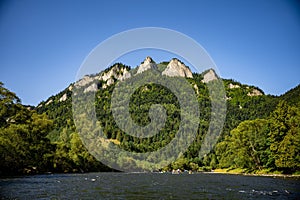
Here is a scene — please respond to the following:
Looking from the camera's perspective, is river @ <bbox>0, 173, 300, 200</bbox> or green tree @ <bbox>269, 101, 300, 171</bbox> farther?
green tree @ <bbox>269, 101, 300, 171</bbox>

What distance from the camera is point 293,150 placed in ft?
185

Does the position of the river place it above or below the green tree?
below

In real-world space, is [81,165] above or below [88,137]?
below

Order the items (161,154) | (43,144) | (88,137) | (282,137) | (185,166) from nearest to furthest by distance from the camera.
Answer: (282,137)
(43,144)
(88,137)
(185,166)
(161,154)

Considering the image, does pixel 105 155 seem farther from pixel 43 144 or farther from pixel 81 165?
pixel 43 144

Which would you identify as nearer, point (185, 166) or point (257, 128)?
point (257, 128)

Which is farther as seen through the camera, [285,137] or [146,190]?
[285,137]

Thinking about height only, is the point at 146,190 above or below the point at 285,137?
below

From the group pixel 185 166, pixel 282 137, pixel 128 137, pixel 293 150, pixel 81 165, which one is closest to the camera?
pixel 293 150

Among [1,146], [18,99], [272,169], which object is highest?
[18,99]

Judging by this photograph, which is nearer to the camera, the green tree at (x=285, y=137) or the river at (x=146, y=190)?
the river at (x=146, y=190)

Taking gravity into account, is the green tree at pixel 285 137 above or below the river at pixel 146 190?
above

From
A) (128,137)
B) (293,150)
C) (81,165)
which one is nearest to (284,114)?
(293,150)

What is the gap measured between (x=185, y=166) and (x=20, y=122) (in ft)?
258
